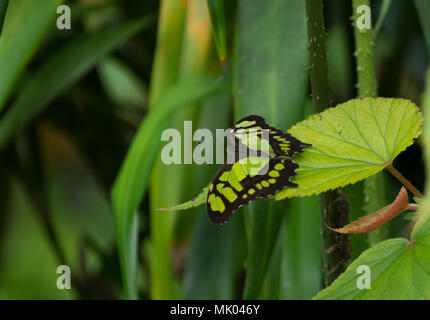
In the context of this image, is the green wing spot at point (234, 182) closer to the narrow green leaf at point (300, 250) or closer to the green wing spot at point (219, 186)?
the green wing spot at point (219, 186)

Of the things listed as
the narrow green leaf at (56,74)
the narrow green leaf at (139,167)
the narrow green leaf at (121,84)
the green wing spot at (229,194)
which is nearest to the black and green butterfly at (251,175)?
the green wing spot at (229,194)

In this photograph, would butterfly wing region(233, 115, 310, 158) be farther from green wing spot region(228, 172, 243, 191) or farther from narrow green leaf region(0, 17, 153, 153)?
narrow green leaf region(0, 17, 153, 153)

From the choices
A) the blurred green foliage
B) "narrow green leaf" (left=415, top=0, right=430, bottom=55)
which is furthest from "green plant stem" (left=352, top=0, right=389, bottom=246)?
"narrow green leaf" (left=415, top=0, right=430, bottom=55)

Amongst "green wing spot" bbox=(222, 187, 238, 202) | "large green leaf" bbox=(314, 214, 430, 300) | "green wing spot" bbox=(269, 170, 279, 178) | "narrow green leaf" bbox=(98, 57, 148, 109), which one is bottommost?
"large green leaf" bbox=(314, 214, 430, 300)

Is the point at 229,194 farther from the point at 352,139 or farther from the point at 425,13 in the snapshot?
the point at 425,13

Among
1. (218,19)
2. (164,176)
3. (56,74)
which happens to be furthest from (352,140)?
(56,74)

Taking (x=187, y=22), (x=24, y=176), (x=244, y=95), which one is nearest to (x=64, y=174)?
(x=24, y=176)

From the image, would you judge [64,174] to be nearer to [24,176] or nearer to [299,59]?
[24,176]
